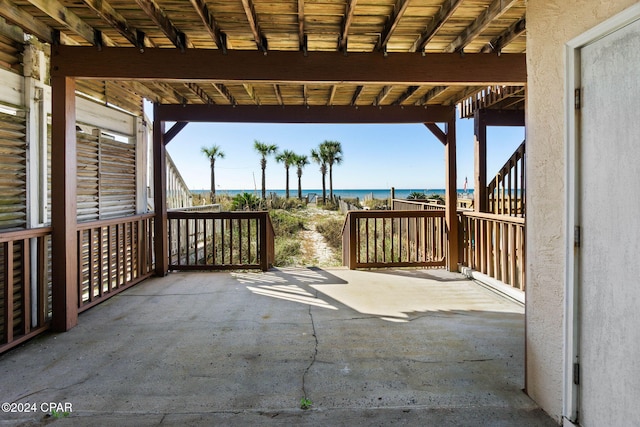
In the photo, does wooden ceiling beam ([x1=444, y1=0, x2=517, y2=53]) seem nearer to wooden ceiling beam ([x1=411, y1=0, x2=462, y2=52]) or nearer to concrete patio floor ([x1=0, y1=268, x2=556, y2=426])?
wooden ceiling beam ([x1=411, y1=0, x2=462, y2=52])

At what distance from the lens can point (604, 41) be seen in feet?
4.72

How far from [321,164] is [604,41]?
23.8m

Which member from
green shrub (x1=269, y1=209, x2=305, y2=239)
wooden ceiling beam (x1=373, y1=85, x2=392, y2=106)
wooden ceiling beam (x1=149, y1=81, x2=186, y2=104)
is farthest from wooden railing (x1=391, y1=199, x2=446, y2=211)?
wooden ceiling beam (x1=149, y1=81, x2=186, y2=104)

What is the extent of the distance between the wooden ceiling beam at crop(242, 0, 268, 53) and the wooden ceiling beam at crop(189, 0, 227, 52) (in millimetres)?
294

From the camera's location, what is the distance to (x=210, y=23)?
2.75m

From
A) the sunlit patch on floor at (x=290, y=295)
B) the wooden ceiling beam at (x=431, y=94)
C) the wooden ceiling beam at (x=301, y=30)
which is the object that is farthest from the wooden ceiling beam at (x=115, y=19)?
the wooden ceiling beam at (x=431, y=94)

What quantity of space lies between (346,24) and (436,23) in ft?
2.46

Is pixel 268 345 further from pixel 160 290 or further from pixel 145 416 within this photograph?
pixel 160 290

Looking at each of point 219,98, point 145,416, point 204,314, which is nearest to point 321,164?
point 219,98

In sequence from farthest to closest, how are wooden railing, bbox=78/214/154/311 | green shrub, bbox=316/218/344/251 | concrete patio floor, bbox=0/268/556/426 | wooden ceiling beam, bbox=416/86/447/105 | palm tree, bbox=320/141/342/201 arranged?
palm tree, bbox=320/141/342/201, green shrub, bbox=316/218/344/251, wooden ceiling beam, bbox=416/86/447/105, wooden railing, bbox=78/214/154/311, concrete patio floor, bbox=0/268/556/426

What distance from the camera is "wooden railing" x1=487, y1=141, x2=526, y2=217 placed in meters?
4.48

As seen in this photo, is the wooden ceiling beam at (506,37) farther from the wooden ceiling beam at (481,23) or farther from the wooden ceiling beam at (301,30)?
the wooden ceiling beam at (301,30)

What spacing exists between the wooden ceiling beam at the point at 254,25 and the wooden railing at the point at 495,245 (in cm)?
324

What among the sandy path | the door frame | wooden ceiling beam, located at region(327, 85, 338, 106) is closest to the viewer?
the door frame
